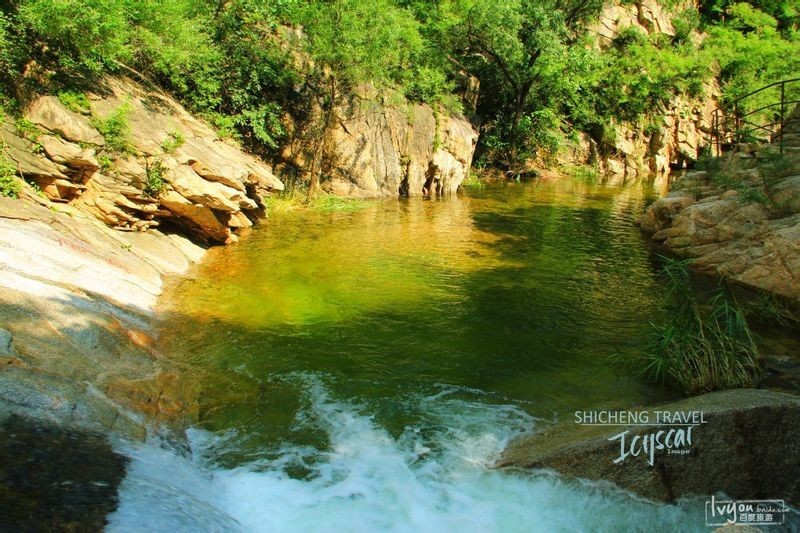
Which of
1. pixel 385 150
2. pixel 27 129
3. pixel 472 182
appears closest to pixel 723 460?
pixel 27 129

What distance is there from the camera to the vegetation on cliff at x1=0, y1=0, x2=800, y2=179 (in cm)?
1182

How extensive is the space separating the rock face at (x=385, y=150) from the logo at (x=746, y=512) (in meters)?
18.4

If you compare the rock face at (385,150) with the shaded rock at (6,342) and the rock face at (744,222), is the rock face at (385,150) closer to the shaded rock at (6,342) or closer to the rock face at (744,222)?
the rock face at (744,222)

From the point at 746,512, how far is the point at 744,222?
365 inches

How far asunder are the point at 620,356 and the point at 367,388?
354 cm

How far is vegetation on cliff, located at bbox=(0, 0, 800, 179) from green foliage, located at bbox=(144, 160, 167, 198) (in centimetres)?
244

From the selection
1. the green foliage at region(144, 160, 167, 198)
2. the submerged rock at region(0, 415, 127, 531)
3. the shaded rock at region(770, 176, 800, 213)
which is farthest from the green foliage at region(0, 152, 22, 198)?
the shaded rock at region(770, 176, 800, 213)

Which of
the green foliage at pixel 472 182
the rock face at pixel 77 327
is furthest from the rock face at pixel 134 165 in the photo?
the green foliage at pixel 472 182

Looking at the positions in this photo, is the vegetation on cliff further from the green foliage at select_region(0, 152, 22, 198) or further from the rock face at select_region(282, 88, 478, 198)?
the green foliage at select_region(0, 152, 22, 198)

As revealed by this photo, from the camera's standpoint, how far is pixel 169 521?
12.6 feet

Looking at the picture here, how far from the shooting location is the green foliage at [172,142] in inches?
478

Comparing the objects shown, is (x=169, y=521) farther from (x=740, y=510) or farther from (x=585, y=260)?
(x=585, y=260)

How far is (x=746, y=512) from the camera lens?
471cm

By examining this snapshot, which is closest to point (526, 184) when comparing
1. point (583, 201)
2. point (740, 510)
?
point (583, 201)
